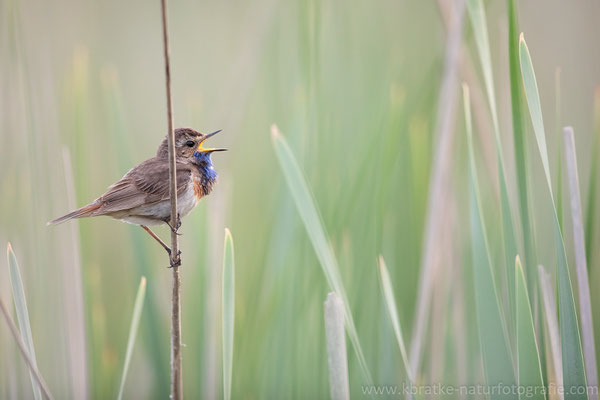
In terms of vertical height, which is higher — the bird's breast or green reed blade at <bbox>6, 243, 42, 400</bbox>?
the bird's breast

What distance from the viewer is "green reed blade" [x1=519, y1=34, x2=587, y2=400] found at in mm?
1600

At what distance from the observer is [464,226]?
301 centimetres

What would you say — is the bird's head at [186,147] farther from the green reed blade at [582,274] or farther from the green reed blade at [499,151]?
the green reed blade at [582,274]

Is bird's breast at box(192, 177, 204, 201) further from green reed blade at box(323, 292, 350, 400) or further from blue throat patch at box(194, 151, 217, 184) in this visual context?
green reed blade at box(323, 292, 350, 400)

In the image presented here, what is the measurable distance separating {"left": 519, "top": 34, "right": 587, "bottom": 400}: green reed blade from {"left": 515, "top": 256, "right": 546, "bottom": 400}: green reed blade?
11cm

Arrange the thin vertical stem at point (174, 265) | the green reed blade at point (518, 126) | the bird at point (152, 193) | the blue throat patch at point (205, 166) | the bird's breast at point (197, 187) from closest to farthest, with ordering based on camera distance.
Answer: the thin vertical stem at point (174, 265) < the green reed blade at point (518, 126) < the bird at point (152, 193) < the bird's breast at point (197, 187) < the blue throat patch at point (205, 166)

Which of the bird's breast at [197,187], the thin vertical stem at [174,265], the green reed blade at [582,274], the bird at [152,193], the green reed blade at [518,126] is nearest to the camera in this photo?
the thin vertical stem at [174,265]

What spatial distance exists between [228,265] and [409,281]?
1457mm

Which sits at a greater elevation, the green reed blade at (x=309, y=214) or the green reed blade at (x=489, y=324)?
the green reed blade at (x=309, y=214)

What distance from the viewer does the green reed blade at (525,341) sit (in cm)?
157

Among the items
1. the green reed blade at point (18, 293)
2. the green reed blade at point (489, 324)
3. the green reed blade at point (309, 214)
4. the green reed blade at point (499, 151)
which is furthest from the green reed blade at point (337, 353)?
the green reed blade at point (18, 293)

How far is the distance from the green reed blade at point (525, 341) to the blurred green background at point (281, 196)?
0.63 m

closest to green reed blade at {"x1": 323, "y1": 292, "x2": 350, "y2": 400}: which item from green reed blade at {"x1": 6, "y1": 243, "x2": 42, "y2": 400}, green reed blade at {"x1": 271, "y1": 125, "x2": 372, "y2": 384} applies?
green reed blade at {"x1": 271, "y1": 125, "x2": 372, "y2": 384}

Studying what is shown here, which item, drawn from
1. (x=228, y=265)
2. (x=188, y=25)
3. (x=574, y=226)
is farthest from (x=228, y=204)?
(x=188, y=25)
